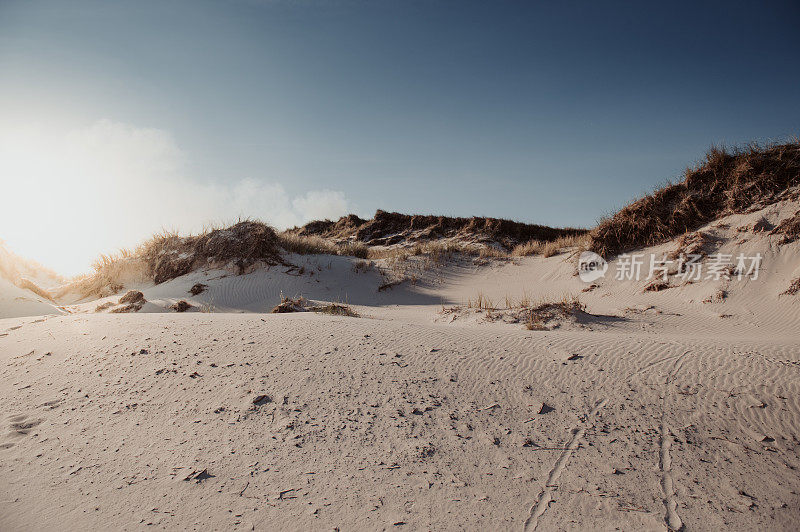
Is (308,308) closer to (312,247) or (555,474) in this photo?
(555,474)

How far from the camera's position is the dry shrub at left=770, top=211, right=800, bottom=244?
8.47 meters

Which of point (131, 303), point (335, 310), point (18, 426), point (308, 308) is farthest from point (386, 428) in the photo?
point (131, 303)

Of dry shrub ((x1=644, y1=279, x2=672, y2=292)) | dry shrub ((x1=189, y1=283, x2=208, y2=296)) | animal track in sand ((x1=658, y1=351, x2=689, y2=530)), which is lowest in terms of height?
animal track in sand ((x1=658, y1=351, x2=689, y2=530))

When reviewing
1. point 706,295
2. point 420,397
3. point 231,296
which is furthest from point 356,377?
point 231,296

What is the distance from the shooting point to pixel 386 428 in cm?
263

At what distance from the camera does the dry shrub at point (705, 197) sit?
32.5 ft

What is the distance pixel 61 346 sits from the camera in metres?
3.96

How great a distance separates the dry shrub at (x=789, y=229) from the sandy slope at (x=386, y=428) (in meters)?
6.14

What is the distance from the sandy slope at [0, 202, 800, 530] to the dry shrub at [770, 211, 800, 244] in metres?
6.14

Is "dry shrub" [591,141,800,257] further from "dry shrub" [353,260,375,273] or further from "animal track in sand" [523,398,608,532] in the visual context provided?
"animal track in sand" [523,398,608,532]

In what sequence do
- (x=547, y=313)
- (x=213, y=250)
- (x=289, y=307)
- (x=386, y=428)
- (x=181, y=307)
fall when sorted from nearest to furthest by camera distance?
(x=386, y=428), (x=547, y=313), (x=289, y=307), (x=181, y=307), (x=213, y=250)

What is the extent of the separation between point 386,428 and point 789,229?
1044cm

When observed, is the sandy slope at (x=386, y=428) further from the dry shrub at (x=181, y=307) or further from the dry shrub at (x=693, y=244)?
the dry shrub at (x=693, y=244)

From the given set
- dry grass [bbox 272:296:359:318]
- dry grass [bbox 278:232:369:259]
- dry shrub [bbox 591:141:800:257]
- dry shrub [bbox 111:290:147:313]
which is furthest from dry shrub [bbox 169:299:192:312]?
dry shrub [bbox 591:141:800:257]
